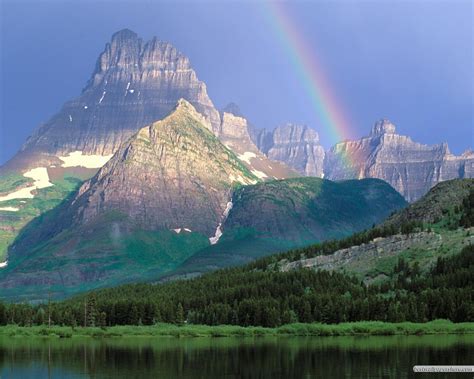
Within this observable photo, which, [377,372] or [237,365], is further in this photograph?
[237,365]

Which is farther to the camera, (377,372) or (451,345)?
(451,345)

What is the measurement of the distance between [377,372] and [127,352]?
7239 centimetres

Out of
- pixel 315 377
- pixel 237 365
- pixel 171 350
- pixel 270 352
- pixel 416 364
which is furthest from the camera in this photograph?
pixel 171 350

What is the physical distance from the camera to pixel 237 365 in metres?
159

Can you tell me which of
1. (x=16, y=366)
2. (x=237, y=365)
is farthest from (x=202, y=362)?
(x=16, y=366)

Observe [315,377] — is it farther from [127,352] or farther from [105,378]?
[127,352]

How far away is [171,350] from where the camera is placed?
19862 centimetres

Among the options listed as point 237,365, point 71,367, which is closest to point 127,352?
point 71,367

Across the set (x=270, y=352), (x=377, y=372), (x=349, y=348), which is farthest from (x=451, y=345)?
(x=377, y=372)

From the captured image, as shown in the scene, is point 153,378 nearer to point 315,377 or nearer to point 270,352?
point 315,377

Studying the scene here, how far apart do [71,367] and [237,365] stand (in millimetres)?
32399

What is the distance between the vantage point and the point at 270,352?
611 feet

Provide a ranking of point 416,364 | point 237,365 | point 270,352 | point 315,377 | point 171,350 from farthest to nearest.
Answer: point 171,350 → point 270,352 → point 237,365 → point 416,364 → point 315,377

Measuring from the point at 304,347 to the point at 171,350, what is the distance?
1241 inches
